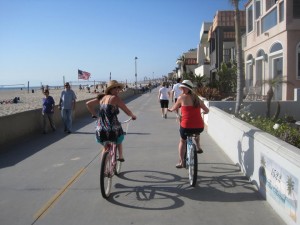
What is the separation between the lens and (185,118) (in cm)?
642

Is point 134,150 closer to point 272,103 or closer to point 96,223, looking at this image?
point 96,223

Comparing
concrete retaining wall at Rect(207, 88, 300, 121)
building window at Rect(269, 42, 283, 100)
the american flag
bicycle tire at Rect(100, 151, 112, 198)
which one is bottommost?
bicycle tire at Rect(100, 151, 112, 198)

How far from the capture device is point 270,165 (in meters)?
4.93

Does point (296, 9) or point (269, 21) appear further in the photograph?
point (269, 21)

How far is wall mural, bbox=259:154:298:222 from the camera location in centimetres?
412

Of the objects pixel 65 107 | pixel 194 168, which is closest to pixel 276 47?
pixel 65 107

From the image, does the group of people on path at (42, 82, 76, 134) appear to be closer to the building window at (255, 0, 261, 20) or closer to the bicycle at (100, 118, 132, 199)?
the bicycle at (100, 118, 132, 199)

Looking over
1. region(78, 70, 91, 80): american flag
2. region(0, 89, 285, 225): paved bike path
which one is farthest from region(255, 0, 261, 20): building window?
region(78, 70, 91, 80): american flag

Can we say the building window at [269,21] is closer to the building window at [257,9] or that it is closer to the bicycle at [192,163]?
the building window at [257,9]

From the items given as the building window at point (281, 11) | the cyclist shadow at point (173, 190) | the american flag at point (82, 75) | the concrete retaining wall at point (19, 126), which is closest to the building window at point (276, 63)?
the building window at point (281, 11)

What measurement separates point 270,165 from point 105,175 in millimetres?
2262

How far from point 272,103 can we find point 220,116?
17.9 feet

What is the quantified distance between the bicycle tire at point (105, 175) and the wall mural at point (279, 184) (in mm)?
2175

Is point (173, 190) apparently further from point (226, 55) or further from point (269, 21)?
point (226, 55)
